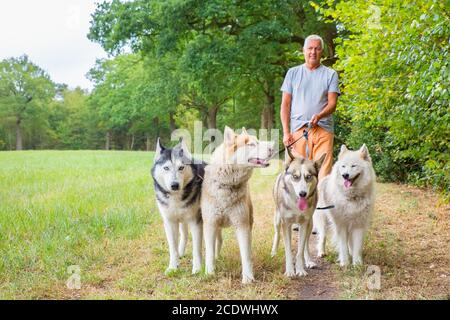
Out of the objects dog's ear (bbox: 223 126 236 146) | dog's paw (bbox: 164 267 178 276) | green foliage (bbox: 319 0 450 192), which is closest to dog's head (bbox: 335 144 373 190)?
green foliage (bbox: 319 0 450 192)

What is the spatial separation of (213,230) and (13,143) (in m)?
34.0

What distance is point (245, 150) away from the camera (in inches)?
150

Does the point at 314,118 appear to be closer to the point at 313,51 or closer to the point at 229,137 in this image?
the point at 313,51

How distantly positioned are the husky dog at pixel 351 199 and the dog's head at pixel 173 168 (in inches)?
60.8

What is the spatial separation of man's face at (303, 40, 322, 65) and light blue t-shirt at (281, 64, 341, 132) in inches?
4.4

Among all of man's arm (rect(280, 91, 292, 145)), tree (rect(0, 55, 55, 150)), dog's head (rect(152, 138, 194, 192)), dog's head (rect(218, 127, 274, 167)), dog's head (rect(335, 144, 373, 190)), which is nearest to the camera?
dog's head (rect(218, 127, 274, 167))

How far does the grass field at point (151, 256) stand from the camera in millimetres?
3645

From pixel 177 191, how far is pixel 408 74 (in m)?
3.52

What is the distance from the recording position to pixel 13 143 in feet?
109

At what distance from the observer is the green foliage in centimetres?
386

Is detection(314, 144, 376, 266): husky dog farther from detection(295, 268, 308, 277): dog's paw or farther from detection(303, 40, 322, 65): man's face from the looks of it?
detection(303, 40, 322, 65): man's face

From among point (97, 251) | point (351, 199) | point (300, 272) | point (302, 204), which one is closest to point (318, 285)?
point (300, 272)
